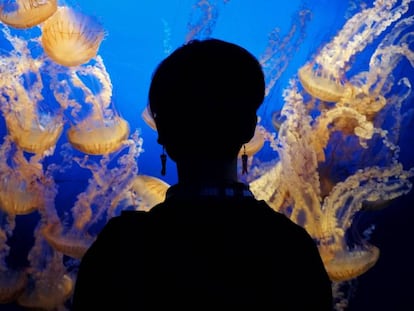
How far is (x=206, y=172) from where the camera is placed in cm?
69

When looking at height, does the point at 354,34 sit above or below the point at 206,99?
above

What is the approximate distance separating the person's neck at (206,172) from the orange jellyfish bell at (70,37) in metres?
2.43

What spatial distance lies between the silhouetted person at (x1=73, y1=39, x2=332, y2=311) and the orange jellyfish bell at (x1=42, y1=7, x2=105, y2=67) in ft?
7.75

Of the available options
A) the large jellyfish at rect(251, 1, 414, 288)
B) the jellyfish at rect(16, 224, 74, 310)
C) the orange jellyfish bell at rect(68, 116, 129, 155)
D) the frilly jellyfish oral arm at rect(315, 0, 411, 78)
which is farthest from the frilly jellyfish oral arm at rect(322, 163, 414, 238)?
the jellyfish at rect(16, 224, 74, 310)

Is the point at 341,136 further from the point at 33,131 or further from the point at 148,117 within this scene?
the point at 33,131

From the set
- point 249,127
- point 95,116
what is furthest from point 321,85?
point 249,127

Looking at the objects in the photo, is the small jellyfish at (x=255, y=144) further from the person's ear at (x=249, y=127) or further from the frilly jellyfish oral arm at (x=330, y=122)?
the person's ear at (x=249, y=127)

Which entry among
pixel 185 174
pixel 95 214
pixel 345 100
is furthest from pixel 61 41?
pixel 185 174

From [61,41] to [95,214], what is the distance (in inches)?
47.4

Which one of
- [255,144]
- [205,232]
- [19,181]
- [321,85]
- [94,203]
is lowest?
[94,203]

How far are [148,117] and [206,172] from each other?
2570 mm

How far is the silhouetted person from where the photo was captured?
592mm

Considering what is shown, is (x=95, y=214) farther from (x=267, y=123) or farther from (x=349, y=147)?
(x=349, y=147)

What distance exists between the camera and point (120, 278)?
0.59 meters
